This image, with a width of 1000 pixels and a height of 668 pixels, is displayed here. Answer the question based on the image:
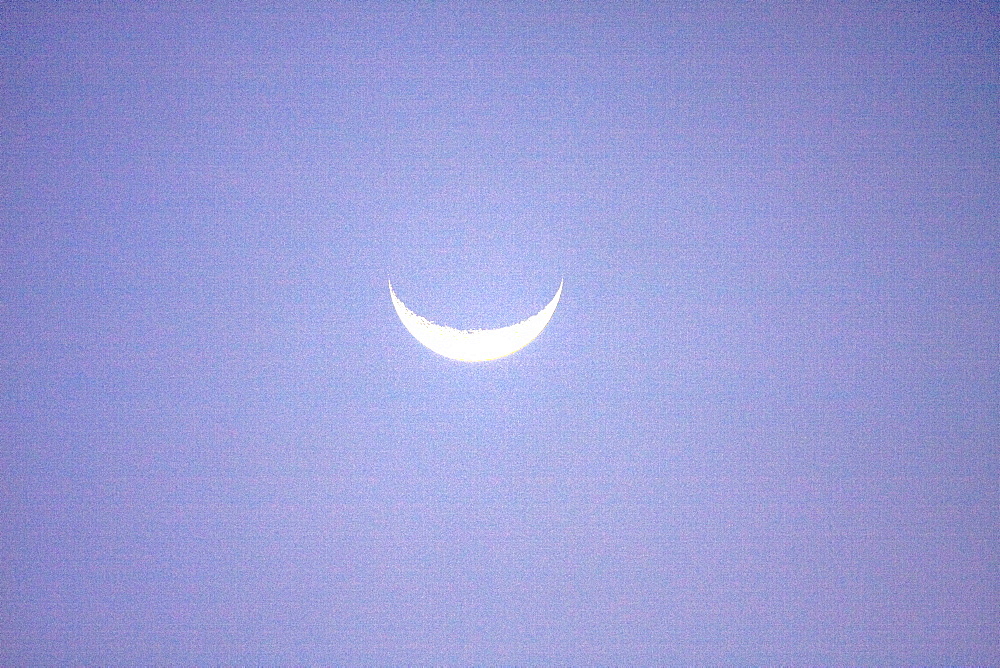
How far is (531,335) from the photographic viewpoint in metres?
3.43

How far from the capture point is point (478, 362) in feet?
11.4

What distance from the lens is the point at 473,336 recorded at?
3402mm

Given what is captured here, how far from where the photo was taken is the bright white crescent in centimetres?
339

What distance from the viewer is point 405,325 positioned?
3475 mm

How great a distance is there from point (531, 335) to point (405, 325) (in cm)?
78

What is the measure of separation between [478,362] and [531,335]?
Answer: 366mm

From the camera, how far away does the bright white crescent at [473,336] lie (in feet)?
11.1

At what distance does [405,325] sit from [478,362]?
503 mm

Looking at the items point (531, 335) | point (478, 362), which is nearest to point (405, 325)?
point (478, 362)

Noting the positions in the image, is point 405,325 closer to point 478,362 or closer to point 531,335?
point 478,362
